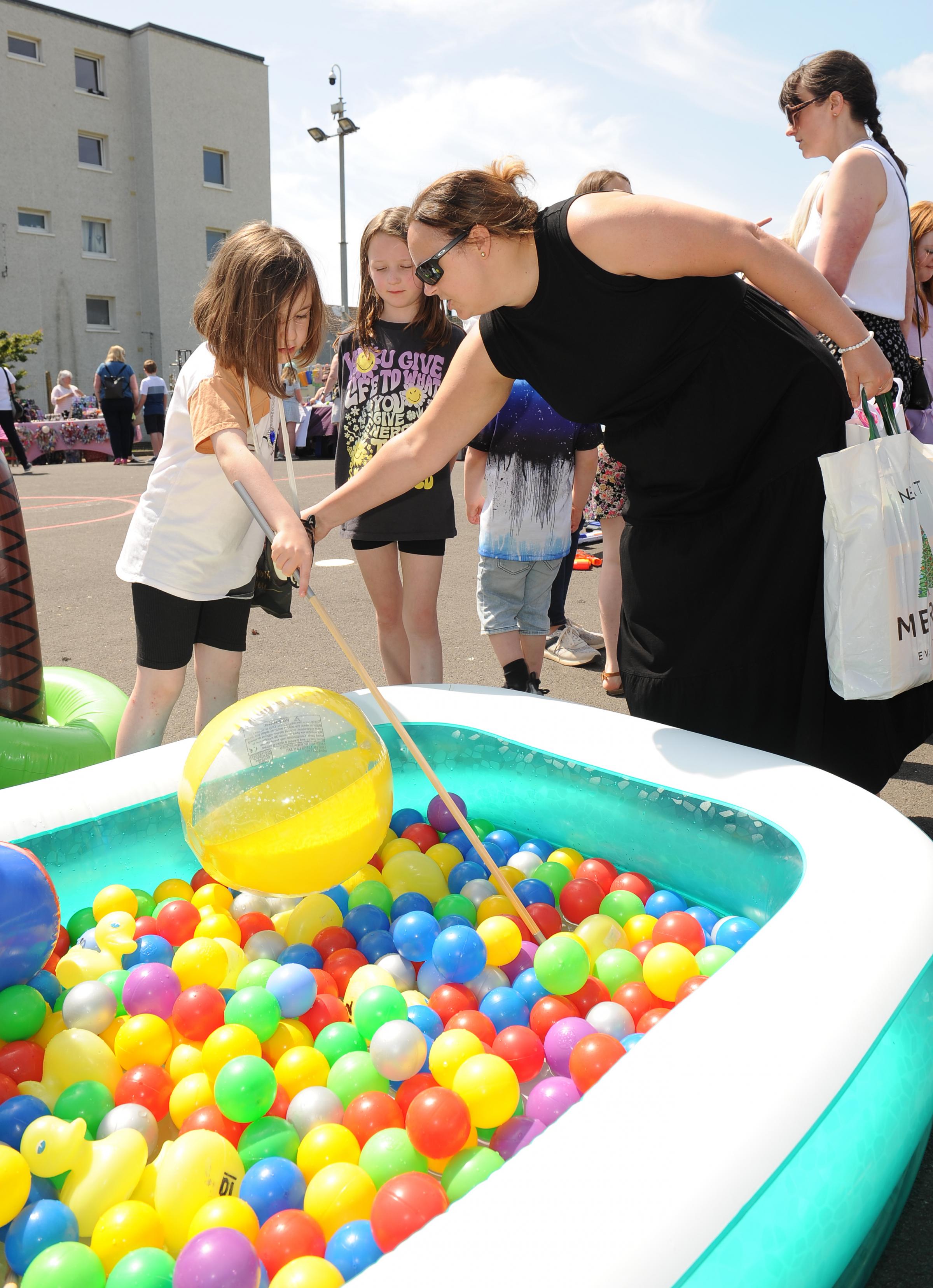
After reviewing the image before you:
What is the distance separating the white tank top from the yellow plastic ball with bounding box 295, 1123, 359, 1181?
2.34 meters

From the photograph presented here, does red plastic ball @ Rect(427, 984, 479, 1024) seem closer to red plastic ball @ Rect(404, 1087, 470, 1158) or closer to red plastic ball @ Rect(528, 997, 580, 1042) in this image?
red plastic ball @ Rect(528, 997, 580, 1042)

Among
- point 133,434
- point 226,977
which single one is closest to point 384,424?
point 226,977

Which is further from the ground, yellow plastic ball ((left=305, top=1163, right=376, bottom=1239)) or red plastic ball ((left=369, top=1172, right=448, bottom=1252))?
red plastic ball ((left=369, top=1172, right=448, bottom=1252))

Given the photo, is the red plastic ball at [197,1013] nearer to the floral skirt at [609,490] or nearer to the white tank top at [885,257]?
the white tank top at [885,257]

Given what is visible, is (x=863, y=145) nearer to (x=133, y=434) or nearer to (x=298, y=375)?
(x=298, y=375)

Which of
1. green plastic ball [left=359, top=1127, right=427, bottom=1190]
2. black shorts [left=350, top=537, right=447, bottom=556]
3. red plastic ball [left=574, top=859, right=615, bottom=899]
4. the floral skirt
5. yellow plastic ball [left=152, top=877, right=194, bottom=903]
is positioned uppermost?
the floral skirt

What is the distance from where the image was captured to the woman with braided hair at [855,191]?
262 centimetres

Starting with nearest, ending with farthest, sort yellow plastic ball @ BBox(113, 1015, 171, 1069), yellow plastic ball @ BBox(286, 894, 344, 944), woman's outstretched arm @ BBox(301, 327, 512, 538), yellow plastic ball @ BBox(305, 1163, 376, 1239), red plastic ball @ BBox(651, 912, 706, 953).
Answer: yellow plastic ball @ BBox(305, 1163, 376, 1239) → yellow plastic ball @ BBox(113, 1015, 171, 1069) → red plastic ball @ BBox(651, 912, 706, 953) → yellow plastic ball @ BBox(286, 894, 344, 944) → woman's outstretched arm @ BBox(301, 327, 512, 538)

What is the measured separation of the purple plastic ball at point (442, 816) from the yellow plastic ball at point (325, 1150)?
1.05 m

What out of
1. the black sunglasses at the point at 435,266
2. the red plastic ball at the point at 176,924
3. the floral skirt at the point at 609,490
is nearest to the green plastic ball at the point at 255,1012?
the red plastic ball at the point at 176,924

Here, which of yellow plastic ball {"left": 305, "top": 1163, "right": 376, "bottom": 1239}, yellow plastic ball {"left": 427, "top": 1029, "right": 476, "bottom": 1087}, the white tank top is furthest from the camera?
the white tank top

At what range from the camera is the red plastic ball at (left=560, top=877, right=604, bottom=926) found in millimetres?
2270

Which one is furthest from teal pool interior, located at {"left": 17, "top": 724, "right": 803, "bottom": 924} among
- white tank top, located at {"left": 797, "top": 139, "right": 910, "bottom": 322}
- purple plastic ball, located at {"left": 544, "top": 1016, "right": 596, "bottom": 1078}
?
white tank top, located at {"left": 797, "top": 139, "right": 910, "bottom": 322}

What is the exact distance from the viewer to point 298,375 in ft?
9.18
